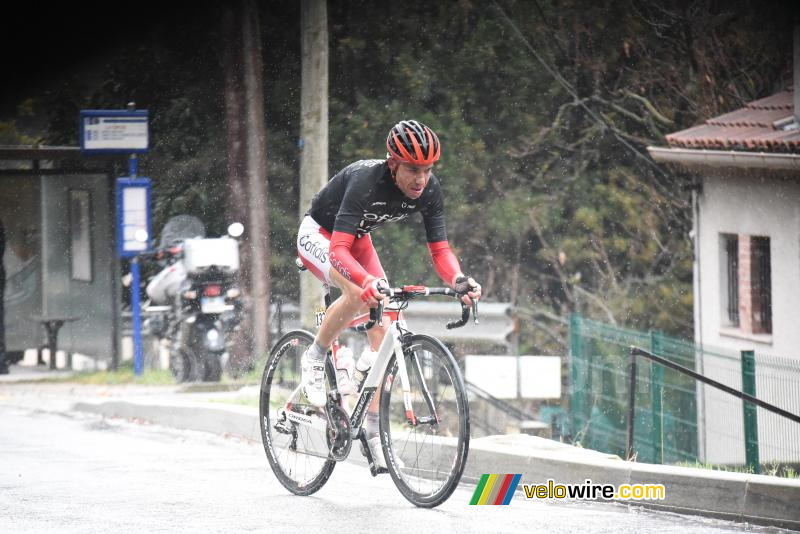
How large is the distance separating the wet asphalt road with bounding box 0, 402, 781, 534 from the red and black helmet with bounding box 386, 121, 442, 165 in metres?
1.69

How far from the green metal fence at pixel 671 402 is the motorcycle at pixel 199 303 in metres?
3.96

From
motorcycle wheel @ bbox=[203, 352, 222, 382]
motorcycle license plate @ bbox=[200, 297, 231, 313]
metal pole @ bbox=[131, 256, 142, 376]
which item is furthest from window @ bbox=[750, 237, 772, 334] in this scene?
metal pole @ bbox=[131, 256, 142, 376]

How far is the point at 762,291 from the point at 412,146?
1509cm

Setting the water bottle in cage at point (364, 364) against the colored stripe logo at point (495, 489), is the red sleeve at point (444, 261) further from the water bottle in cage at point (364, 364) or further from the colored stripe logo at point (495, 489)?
the colored stripe logo at point (495, 489)

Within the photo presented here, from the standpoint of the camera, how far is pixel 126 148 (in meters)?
16.2

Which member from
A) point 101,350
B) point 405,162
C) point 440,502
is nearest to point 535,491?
point 440,502

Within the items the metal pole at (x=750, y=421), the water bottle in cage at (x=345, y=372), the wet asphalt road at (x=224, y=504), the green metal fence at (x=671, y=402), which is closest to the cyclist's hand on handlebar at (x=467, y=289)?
the water bottle in cage at (x=345, y=372)

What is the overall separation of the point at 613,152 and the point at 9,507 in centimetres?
2550

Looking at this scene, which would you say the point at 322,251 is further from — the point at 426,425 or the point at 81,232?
the point at 81,232

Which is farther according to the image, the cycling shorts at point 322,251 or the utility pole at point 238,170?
the utility pole at point 238,170

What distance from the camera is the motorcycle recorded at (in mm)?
15586

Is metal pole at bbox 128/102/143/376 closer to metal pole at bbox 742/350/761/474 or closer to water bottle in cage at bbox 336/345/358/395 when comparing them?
metal pole at bbox 742/350/761/474

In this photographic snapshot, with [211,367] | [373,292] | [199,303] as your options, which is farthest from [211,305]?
[373,292]

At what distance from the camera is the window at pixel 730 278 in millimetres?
21578
